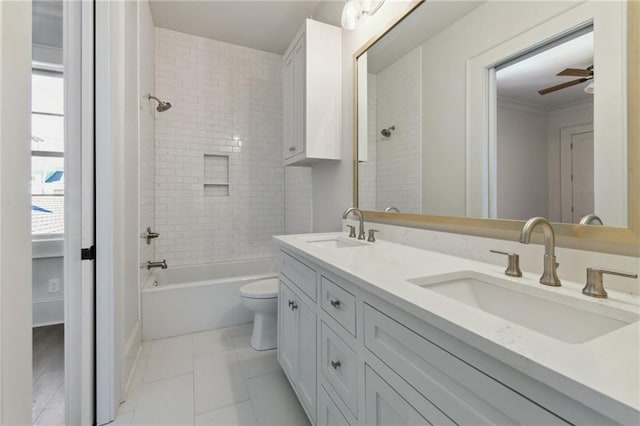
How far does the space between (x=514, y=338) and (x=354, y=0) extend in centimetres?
212

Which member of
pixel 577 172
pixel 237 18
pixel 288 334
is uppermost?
pixel 237 18

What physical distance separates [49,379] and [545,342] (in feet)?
7.52

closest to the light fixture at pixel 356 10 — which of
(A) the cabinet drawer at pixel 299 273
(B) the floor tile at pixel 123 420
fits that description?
(A) the cabinet drawer at pixel 299 273

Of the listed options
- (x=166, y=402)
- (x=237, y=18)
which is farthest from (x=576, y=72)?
(x=237, y=18)

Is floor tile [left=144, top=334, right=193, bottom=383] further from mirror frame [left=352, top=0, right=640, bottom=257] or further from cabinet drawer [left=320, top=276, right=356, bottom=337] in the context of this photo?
mirror frame [left=352, top=0, right=640, bottom=257]

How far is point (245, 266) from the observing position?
3.28 meters

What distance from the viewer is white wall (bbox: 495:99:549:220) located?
1000 mm

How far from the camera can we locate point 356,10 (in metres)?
1.90

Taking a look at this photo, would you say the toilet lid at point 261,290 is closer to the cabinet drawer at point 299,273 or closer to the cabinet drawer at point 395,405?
the cabinet drawer at point 299,273

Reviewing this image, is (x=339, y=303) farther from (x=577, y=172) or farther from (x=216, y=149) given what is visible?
(x=216, y=149)

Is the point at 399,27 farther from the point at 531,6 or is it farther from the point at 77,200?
the point at 77,200

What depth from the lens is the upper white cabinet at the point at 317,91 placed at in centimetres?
212

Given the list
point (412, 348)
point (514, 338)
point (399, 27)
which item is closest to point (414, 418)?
point (412, 348)

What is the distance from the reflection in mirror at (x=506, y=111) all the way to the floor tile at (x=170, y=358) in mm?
1710
